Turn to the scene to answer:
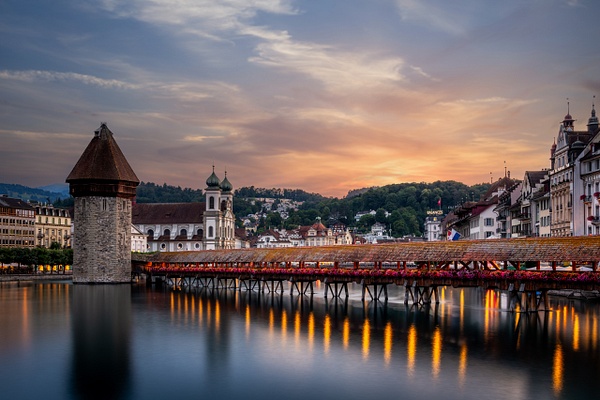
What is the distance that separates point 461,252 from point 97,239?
49179 mm

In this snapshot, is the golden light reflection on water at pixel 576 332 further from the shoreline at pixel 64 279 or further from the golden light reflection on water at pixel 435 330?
the shoreline at pixel 64 279

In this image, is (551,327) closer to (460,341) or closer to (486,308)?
(460,341)

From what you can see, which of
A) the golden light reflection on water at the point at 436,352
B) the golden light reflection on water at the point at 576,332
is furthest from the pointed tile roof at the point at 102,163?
the golden light reflection on water at the point at 576,332

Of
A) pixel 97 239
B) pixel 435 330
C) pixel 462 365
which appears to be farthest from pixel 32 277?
pixel 462 365

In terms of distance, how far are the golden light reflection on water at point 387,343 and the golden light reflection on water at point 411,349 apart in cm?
77

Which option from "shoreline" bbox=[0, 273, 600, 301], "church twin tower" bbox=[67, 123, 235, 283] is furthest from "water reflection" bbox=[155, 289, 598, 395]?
"church twin tower" bbox=[67, 123, 235, 283]

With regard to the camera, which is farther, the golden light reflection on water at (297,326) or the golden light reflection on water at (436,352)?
the golden light reflection on water at (297,326)

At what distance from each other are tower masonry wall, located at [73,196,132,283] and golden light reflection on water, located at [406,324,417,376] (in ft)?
164

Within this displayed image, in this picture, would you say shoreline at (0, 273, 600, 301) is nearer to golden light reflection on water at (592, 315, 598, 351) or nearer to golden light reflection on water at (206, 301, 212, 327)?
golden light reflection on water at (592, 315, 598, 351)

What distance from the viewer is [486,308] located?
48312 mm

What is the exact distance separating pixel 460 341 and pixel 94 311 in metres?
26.5

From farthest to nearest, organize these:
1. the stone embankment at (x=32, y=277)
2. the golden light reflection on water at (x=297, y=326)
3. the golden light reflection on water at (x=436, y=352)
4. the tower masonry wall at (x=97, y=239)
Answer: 1. the stone embankment at (x=32, y=277)
2. the tower masonry wall at (x=97, y=239)
3. the golden light reflection on water at (x=297, y=326)
4. the golden light reflection on water at (x=436, y=352)

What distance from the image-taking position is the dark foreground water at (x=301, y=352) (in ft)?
80.3

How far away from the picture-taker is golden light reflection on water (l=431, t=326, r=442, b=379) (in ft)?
87.9
